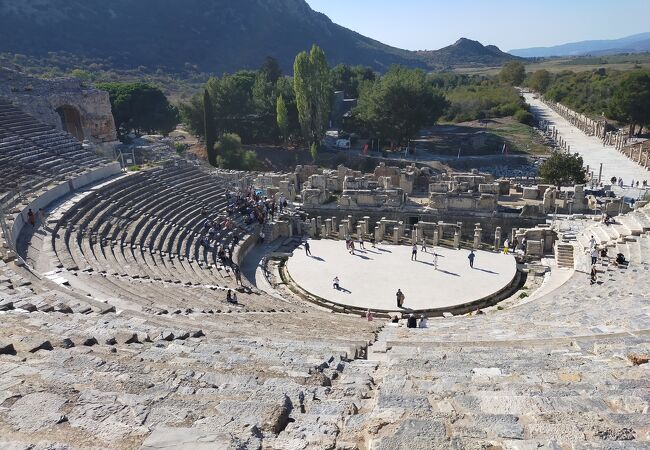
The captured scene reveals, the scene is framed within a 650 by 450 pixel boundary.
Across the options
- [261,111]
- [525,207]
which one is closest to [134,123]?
[261,111]

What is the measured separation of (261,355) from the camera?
7.58 m

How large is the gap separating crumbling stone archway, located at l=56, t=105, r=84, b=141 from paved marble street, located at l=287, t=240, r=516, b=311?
21.8m

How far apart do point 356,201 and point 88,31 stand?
4011 inches

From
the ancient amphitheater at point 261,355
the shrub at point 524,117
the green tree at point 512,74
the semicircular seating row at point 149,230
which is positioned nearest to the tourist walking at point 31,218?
the ancient amphitheater at point 261,355

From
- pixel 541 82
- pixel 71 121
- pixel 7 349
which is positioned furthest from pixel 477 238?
→ pixel 541 82

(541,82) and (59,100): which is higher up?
(541,82)

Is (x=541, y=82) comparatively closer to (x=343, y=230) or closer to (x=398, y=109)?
(x=398, y=109)

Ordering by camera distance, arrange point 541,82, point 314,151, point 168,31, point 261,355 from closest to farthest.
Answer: point 261,355, point 314,151, point 541,82, point 168,31

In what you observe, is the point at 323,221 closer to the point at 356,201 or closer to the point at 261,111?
the point at 356,201

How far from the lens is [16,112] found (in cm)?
2689

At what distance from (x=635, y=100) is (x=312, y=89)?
33.3 meters

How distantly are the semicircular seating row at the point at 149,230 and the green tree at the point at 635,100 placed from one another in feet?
147

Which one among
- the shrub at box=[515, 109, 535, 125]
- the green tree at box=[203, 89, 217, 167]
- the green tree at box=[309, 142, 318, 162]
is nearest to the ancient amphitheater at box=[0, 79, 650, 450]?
the green tree at box=[203, 89, 217, 167]

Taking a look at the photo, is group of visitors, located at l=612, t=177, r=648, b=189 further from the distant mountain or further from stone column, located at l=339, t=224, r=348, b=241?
the distant mountain
